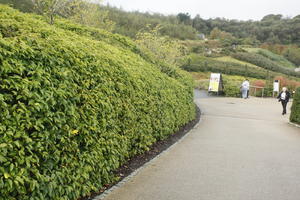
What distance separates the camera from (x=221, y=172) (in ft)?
20.8

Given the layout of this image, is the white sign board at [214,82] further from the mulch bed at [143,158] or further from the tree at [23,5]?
the mulch bed at [143,158]

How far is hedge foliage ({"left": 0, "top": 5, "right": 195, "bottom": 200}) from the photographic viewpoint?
3106mm

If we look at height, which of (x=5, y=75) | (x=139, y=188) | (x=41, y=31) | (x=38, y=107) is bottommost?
(x=139, y=188)

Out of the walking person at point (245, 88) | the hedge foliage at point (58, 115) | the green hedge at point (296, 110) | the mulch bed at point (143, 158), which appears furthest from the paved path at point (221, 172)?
the walking person at point (245, 88)

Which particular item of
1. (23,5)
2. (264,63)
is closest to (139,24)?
(264,63)

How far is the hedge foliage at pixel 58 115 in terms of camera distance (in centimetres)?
311

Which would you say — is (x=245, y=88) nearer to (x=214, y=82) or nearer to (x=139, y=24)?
(x=214, y=82)

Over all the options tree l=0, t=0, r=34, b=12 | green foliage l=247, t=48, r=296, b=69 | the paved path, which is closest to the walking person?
the paved path

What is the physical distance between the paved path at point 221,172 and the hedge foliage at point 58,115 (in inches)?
29.5

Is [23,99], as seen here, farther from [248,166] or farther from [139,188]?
[248,166]

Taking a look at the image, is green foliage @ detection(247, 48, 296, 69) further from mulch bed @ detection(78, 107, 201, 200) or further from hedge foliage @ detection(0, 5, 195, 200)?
hedge foliage @ detection(0, 5, 195, 200)

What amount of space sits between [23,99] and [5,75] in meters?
0.29

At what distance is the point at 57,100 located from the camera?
12.1 ft

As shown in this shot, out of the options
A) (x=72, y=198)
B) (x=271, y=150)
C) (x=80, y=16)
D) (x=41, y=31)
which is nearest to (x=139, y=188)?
(x=72, y=198)
